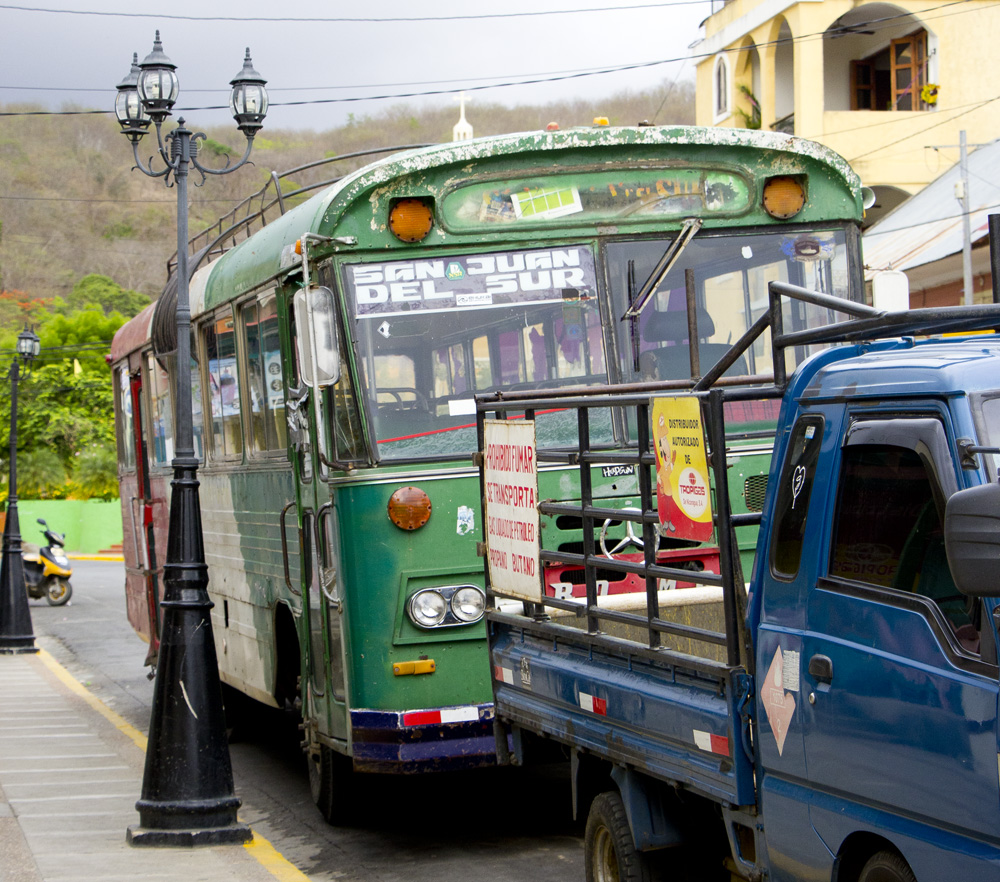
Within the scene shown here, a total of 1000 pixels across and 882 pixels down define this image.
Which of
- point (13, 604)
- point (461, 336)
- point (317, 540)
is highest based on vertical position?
point (461, 336)

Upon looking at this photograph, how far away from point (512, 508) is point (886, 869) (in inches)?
92.3

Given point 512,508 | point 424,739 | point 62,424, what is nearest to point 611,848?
point 512,508

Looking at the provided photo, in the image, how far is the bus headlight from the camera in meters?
6.98

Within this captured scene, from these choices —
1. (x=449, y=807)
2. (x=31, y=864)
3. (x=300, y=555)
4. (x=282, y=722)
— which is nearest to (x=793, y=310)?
(x=300, y=555)

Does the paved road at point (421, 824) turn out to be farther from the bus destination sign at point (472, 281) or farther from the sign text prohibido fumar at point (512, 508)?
the bus destination sign at point (472, 281)

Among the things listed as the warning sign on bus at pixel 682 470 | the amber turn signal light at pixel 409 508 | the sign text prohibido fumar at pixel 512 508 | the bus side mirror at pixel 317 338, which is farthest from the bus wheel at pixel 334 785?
the warning sign on bus at pixel 682 470

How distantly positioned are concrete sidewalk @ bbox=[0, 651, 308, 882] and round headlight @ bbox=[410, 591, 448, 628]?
1.33 meters

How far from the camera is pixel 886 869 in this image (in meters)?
3.75

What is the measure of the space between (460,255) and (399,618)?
5.87 feet

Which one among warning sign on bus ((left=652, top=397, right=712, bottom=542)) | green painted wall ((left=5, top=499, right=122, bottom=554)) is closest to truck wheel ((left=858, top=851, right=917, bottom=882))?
warning sign on bus ((left=652, top=397, right=712, bottom=542))

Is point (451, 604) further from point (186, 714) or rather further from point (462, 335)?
point (186, 714)

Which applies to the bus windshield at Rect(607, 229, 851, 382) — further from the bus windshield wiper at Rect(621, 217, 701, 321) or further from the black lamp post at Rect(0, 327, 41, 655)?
the black lamp post at Rect(0, 327, 41, 655)

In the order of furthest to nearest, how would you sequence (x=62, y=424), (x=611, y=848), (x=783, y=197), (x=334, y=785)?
1. (x=62, y=424)
2. (x=334, y=785)
3. (x=783, y=197)
4. (x=611, y=848)

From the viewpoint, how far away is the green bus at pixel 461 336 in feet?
22.8
